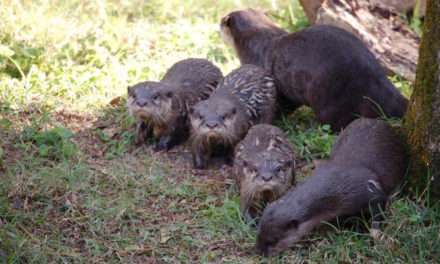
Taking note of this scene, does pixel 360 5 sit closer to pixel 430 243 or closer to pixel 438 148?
pixel 438 148

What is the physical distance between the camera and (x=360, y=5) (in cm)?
632

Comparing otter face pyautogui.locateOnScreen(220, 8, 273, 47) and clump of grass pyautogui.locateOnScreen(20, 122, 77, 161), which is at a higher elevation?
otter face pyautogui.locateOnScreen(220, 8, 273, 47)

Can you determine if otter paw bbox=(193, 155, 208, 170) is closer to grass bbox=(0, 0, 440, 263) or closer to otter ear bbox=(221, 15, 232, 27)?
grass bbox=(0, 0, 440, 263)

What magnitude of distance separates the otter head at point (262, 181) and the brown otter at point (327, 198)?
269 mm

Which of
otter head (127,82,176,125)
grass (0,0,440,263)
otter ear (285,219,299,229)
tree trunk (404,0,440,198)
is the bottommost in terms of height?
grass (0,0,440,263)

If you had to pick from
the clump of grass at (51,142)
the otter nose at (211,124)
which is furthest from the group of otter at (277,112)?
the clump of grass at (51,142)

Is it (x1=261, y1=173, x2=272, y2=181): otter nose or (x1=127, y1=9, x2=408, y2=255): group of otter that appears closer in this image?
(x1=127, y1=9, x2=408, y2=255): group of otter

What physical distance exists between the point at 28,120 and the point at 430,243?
294 centimetres

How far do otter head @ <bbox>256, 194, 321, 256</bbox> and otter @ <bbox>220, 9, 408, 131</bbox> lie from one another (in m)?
1.49

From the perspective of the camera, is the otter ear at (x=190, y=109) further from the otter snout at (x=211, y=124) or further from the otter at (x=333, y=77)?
the otter at (x=333, y=77)

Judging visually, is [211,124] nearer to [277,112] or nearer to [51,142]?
[277,112]

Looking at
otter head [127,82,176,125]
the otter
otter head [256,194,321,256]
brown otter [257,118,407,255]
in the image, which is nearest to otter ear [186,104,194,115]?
otter head [127,82,176,125]

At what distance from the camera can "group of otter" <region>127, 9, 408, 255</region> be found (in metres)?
3.95

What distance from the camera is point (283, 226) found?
3.84m
